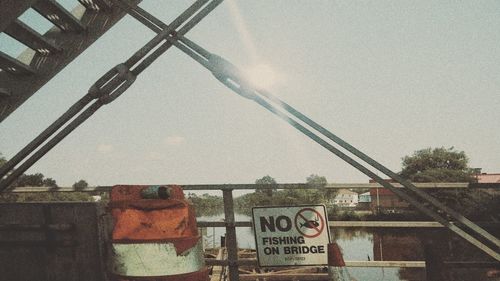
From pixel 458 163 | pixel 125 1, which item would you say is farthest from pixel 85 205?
pixel 458 163

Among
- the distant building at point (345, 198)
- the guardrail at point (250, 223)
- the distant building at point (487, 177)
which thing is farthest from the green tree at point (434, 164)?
the guardrail at point (250, 223)

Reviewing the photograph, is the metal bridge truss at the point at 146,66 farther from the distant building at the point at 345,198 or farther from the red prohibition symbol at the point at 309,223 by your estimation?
the distant building at the point at 345,198

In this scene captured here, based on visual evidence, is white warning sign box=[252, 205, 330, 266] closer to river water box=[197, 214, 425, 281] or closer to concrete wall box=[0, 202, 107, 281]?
concrete wall box=[0, 202, 107, 281]

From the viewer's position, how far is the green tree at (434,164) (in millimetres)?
71688

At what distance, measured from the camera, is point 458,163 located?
75500 mm

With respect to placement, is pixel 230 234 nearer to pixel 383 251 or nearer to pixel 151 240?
pixel 151 240

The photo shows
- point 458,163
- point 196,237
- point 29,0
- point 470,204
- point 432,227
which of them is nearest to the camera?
point 196,237

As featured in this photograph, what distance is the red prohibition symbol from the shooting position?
3926 millimetres

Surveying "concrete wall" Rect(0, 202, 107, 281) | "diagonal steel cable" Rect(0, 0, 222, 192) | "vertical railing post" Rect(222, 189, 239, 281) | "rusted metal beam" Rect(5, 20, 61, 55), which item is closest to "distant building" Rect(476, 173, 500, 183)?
"vertical railing post" Rect(222, 189, 239, 281)

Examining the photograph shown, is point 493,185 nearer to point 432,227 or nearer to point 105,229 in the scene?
point 432,227

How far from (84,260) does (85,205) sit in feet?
1.55

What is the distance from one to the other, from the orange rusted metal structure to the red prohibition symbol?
1.93 m

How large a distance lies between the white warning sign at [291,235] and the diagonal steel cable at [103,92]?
2.15 metres

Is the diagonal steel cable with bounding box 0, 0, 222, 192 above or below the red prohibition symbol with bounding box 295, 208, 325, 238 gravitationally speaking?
above
